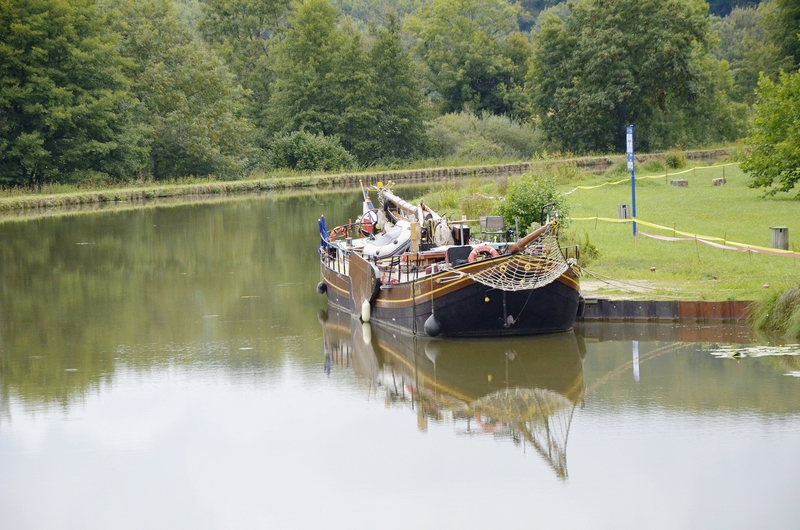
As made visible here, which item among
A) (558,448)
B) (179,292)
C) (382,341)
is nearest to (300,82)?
(179,292)

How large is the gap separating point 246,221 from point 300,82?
134 ft

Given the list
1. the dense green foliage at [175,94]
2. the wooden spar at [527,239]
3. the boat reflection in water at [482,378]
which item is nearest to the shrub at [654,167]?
the dense green foliage at [175,94]

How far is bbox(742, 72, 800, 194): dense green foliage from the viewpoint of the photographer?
31750 mm

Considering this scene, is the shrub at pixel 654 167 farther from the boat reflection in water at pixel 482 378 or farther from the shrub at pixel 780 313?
the shrub at pixel 780 313

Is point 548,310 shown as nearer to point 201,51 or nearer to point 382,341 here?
point 382,341

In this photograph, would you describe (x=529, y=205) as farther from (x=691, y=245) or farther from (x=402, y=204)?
(x=691, y=245)

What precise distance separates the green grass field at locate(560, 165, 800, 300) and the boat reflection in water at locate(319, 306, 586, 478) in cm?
272

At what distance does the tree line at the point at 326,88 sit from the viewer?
64.6 m

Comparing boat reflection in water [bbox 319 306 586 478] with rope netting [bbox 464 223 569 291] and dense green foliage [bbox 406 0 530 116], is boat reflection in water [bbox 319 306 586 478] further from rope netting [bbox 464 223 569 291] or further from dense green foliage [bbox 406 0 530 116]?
dense green foliage [bbox 406 0 530 116]

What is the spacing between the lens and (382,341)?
20.3 m

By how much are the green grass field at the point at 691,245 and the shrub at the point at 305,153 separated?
39326 mm

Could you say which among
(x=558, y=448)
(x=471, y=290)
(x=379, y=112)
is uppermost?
(x=379, y=112)

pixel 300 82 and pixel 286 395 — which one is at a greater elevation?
pixel 300 82

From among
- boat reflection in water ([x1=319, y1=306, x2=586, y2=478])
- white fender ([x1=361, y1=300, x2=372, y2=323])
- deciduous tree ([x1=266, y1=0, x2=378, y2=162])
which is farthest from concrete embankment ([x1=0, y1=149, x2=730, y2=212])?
boat reflection in water ([x1=319, y1=306, x2=586, y2=478])
